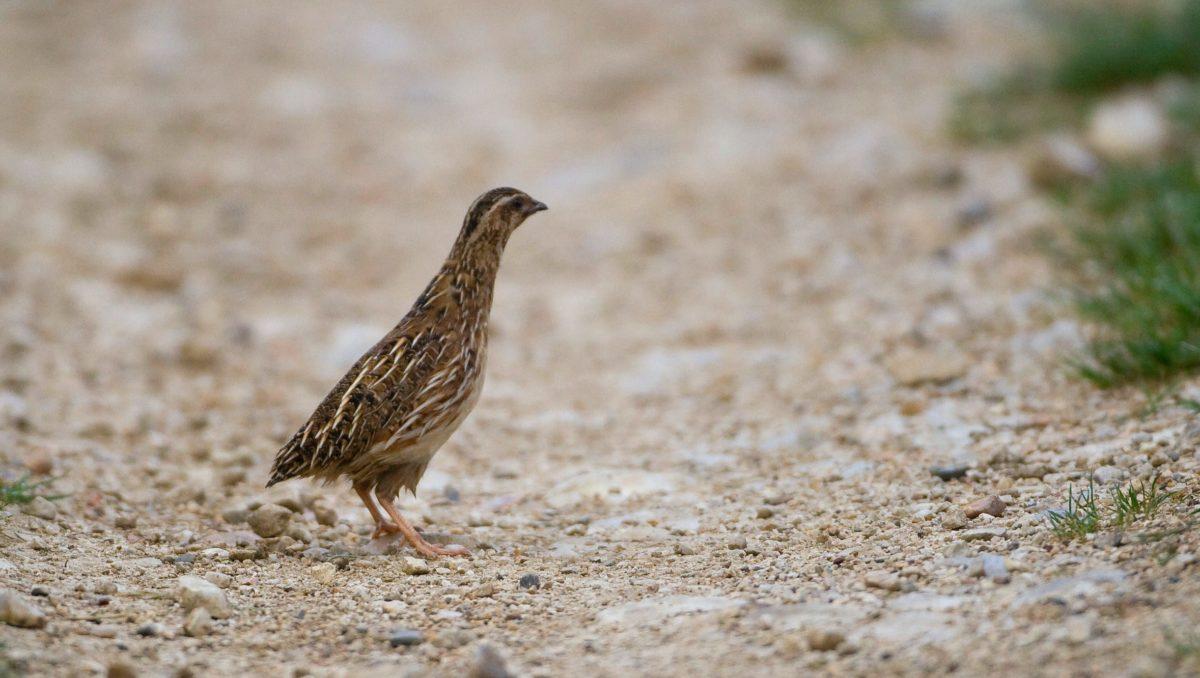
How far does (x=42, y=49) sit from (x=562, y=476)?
10.6 meters

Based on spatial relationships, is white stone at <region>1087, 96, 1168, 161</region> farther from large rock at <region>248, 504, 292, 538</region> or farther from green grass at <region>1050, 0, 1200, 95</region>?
large rock at <region>248, 504, 292, 538</region>

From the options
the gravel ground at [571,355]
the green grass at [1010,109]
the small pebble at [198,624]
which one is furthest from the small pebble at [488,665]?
the green grass at [1010,109]

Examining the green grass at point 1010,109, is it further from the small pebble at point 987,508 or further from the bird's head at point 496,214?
the small pebble at point 987,508

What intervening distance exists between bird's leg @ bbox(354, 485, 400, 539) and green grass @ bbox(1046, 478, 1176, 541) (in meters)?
2.60

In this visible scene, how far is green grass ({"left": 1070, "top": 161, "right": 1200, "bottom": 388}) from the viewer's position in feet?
19.5

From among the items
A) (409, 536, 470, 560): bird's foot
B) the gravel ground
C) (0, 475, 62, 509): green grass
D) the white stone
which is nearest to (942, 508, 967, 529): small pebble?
the gravel ground

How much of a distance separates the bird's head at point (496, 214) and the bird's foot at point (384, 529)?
1.28m

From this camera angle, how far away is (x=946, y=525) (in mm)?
4758

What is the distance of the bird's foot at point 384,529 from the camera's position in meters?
5.27

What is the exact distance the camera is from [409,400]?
513cm

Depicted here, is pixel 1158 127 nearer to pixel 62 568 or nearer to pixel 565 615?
pixel 565 615

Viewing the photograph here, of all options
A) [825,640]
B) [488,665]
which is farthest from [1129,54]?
[488,665]

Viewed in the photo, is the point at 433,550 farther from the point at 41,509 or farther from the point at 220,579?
the point at 41,509

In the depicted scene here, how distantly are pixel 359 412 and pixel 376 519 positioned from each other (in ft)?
1.67
